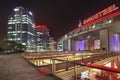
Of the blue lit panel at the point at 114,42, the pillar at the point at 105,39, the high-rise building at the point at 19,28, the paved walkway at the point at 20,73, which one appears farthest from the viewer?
the high-rise building at the point at 19,28

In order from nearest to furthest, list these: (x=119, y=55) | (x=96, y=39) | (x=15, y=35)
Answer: (x=119, y=55), (x=96, y=39), (x=15, y=35)

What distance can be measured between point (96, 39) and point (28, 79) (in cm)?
5603

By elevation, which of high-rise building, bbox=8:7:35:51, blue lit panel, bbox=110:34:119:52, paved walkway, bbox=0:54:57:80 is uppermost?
high-rise building, bbox=8:7:35:51

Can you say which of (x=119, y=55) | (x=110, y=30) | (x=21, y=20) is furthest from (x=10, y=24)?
(x=119, y=55)

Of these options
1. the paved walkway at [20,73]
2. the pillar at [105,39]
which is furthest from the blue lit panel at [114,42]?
the paved walkway at [20,73]

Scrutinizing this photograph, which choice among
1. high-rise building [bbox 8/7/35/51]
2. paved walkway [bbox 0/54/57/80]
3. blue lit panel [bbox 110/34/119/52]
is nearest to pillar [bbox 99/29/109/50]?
blue lit panel [bbox 110/34/119/52]

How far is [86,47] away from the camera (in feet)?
243

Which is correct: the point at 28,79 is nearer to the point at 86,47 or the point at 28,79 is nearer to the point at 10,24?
the point at 86,47

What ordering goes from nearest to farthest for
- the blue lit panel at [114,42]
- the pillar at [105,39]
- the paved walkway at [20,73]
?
the paved walkway at [20,73] → the pillar at [105,39] → the blue lit panel at [114,42]

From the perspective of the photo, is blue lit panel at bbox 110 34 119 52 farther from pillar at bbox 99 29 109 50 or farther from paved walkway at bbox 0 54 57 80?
paved walkway at bbox 0 54 57 80

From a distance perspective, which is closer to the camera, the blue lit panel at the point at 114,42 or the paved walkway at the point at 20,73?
the paved walkway at the point at 20,73

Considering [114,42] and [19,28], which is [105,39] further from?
[19,28]

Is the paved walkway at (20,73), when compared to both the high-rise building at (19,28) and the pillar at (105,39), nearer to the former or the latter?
the pillar at (105,39)

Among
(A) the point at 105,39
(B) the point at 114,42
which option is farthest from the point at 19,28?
(B) the point at 114,42
